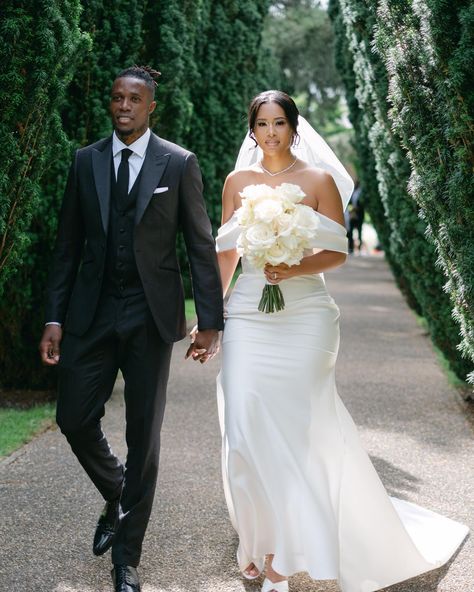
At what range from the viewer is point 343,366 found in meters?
10.3

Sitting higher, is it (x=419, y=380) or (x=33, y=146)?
(x=33, y=146)

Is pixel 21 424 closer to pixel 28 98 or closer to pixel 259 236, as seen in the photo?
pixel 28 98

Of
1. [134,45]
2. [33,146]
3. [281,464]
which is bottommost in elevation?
[281,464]

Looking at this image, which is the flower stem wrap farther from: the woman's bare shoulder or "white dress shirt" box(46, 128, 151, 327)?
"white dress shirt" box(46, 128, 151, 327)

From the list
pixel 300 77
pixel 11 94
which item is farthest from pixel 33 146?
pixel 300 77

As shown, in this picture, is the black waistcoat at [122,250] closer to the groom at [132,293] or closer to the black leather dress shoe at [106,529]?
the groom at [132,293]

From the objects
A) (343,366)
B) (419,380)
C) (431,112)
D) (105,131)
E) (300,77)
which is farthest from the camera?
(300,77)

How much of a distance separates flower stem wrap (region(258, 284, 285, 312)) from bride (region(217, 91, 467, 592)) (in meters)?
0.05

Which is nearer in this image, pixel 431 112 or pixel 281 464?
pixel 281 464

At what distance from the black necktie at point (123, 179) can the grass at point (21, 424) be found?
3.03 metres

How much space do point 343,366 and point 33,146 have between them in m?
5.72

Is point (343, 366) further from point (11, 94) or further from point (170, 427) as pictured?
point (11, 94)

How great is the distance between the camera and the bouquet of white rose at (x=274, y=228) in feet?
13.8

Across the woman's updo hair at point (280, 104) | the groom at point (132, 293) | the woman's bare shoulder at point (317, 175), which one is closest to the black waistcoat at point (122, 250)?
the groom at point (132, 293)
